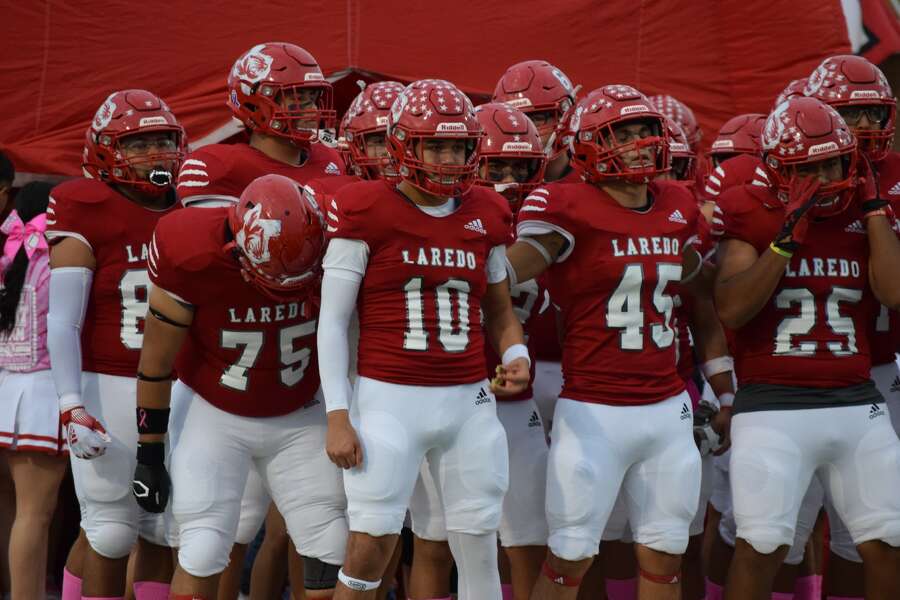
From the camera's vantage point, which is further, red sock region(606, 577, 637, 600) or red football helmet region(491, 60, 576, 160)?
red football helmet region(491, 60, 576, 160)

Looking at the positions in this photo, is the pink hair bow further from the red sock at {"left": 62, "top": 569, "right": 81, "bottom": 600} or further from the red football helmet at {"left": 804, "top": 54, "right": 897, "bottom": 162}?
the red football helmet at {"left": 804, "top": 54, "right": 897, "bottom": 162}

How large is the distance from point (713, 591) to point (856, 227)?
151 cm

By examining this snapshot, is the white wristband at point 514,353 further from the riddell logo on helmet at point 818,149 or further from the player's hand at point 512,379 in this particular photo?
the riddell logo on helmet at point 818,149

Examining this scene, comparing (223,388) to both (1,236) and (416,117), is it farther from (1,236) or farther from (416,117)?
(1,236)

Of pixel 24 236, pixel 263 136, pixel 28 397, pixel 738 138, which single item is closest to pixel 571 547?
pixel 263 136

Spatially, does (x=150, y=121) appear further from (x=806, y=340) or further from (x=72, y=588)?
(x=806, y=340)

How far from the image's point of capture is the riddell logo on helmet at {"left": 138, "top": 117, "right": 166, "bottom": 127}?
428cm

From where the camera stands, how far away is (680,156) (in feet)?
17.0

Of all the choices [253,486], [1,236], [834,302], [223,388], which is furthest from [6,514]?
[834,302]

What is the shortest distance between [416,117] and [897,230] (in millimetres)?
1685

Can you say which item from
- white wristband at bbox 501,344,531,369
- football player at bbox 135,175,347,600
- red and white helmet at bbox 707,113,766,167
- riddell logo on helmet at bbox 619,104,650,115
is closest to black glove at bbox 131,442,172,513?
football player at bbox 135,175,347,600

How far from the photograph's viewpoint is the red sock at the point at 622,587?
4742 mm

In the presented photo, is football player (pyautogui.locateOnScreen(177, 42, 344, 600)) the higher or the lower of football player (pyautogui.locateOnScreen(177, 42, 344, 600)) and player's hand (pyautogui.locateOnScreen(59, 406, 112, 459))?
the higher

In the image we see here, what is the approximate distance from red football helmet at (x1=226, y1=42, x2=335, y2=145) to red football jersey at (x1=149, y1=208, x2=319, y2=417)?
779 mm
